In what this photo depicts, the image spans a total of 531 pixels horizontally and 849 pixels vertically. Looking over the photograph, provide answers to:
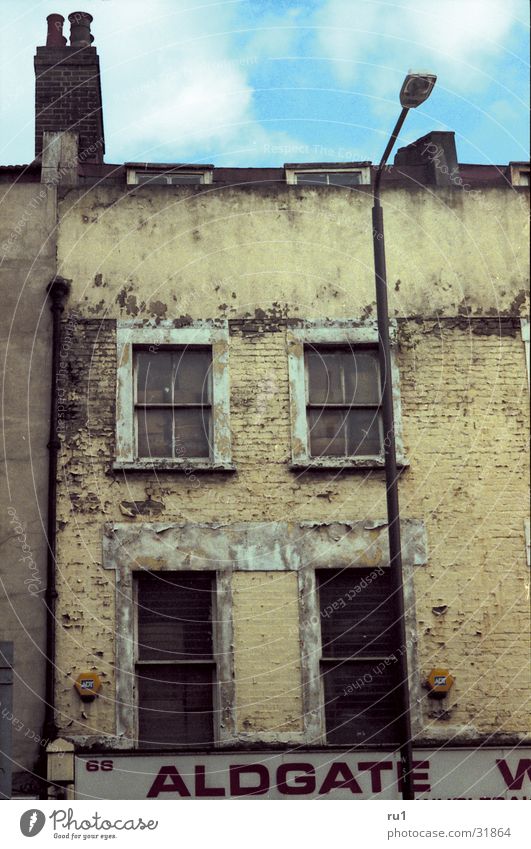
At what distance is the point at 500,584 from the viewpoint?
588 inches

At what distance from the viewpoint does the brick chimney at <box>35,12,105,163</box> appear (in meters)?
17.0

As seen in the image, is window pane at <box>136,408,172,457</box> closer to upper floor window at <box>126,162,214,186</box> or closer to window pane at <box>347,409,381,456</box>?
window pane at <box>347,409,381,456</box>

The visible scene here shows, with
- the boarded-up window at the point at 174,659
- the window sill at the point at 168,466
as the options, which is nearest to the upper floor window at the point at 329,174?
the window sill at the point at 168,466

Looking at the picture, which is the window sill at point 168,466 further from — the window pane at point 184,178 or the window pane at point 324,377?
the window pane at point 184,178

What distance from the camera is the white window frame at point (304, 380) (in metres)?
15.1

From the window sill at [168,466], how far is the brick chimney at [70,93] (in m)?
3.96

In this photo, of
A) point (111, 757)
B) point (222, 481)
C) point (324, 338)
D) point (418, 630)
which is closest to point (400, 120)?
point (324, 338)

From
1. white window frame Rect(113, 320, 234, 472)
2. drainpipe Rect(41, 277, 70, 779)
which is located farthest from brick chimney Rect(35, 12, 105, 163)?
white window frame Rect(113, 320, 234, 472)

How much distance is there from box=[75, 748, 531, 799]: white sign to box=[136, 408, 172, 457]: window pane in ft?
10.1

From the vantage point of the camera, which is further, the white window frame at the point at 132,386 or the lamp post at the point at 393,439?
the white window frame at the point at 132,386

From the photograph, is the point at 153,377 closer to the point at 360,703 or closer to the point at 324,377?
the point at 324,377

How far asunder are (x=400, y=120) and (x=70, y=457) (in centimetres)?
471

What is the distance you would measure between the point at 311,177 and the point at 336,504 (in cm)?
400
